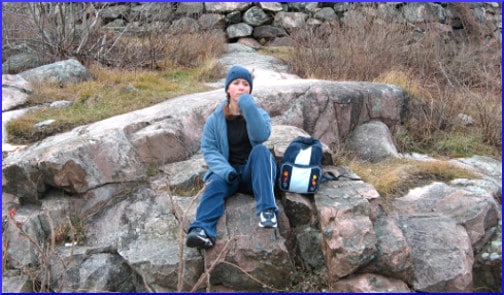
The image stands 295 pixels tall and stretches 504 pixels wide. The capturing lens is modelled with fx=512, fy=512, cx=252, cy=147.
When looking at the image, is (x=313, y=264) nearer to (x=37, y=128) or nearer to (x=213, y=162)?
(x=213, y=162)

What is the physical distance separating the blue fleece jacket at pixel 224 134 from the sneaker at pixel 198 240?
434 millimetres


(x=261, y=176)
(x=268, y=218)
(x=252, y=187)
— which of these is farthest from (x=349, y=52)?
(x=268, y=218)

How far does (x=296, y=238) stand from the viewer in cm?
361

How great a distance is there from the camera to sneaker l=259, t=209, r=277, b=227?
11.1 ft

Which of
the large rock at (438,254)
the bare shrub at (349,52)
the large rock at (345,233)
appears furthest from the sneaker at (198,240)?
the bare shrub at (349,52)

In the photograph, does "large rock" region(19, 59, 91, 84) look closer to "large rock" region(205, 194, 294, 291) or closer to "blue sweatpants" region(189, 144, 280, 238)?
"blue sweatpants" region(189, 144, 280, 238)

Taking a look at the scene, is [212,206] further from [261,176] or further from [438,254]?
[438,254]

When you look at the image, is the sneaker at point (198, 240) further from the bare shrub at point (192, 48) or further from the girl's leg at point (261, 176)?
the bare shrub at point (192, 48)

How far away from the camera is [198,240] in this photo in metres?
3.28

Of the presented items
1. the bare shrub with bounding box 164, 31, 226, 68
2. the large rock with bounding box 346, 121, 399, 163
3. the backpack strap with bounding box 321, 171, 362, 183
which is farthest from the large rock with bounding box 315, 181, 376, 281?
the bare shrub with bounding box 164, 31, 226, 68

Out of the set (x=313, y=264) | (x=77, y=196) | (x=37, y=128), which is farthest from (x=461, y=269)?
(x=37, y=128)

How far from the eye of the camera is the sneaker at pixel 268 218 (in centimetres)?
340

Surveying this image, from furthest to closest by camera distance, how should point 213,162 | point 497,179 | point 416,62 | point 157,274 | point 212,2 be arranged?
1. point 212,2
2. point 416,62
3. point 497,179
4. point 213,162
5. point 157,274

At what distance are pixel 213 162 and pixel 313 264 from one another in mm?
996
